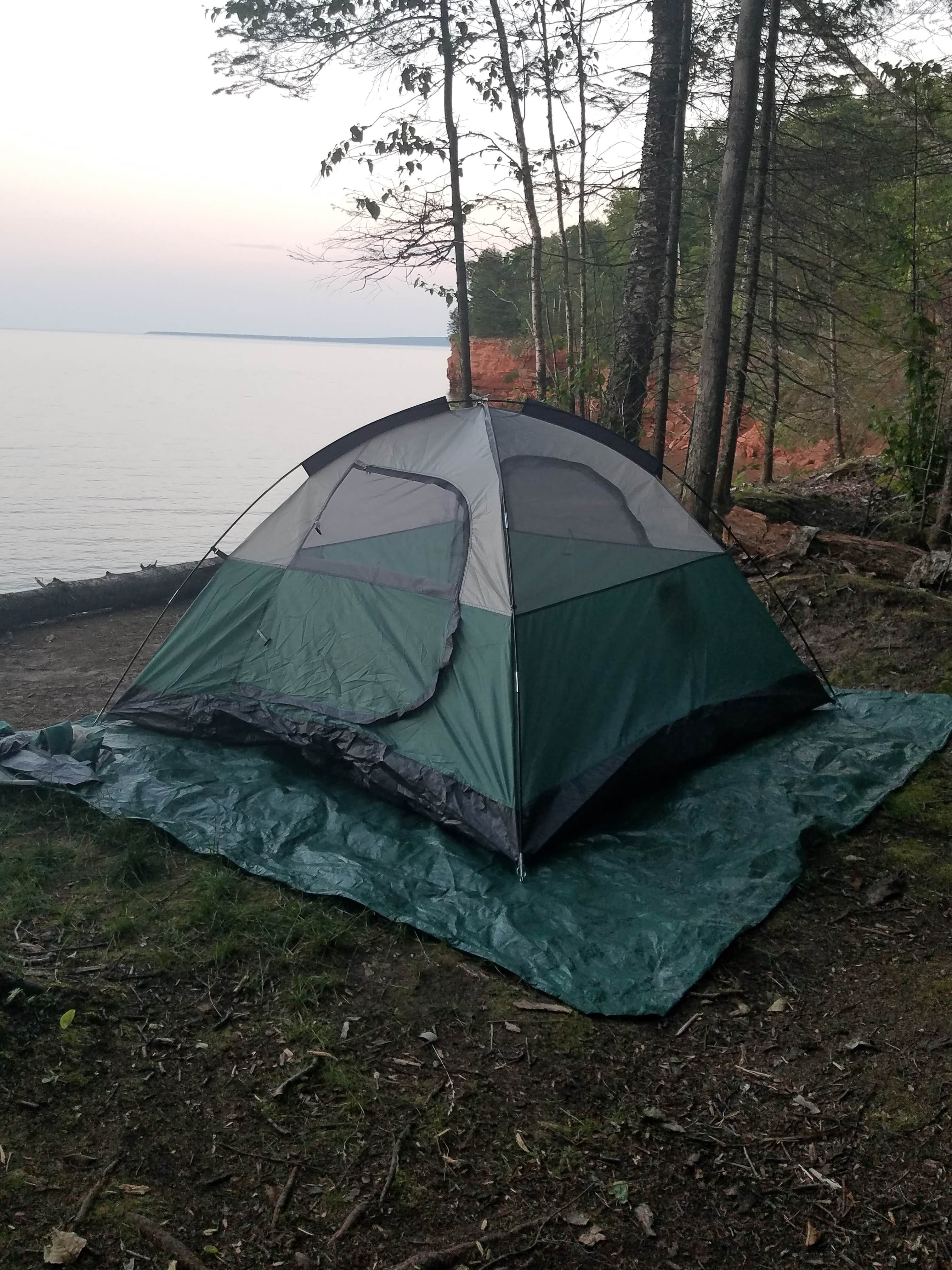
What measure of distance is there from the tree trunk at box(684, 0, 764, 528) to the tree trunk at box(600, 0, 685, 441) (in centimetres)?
185

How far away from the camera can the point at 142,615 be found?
1028 centimetres

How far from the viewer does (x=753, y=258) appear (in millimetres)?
10977

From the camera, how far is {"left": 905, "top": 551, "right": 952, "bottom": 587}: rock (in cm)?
822

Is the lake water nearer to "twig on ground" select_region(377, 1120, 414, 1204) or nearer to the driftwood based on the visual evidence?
the driftwood

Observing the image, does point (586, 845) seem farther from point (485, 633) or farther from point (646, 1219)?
point (646, 1219)

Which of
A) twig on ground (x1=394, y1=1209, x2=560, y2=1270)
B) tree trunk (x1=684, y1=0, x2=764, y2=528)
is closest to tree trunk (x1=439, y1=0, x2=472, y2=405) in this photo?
tree trunk (x1=684, y1=0, x2=764, y2=528)

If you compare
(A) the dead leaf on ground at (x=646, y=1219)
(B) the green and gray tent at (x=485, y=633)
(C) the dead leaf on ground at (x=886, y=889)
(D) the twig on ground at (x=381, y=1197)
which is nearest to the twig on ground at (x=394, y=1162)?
(D) the twig on ground at (x=381, y=1197)

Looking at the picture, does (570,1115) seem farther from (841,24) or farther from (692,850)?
(841,24)

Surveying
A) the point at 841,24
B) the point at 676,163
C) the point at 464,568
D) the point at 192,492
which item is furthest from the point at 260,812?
the point at 192,492

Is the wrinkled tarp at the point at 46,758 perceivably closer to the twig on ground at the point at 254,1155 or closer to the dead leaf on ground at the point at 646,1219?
the twig on ground at the point at 254,1155

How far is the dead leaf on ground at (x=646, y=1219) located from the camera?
2.67 meters

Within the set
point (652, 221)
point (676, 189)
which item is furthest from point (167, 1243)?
point (652, 221)

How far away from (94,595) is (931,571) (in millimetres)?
8316

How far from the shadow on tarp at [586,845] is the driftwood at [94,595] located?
387 cm
